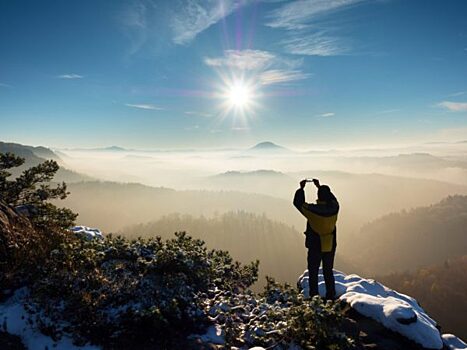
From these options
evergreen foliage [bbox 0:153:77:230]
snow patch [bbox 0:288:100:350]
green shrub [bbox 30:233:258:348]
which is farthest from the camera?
evergreen foliage [bbox 0:153:77:230]

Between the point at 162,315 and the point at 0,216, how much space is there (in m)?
5.76

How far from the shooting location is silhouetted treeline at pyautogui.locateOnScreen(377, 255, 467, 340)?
150m

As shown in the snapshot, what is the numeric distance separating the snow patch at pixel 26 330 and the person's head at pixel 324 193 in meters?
7.12

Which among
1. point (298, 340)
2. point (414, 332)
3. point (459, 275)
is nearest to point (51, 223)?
point (298, 340)

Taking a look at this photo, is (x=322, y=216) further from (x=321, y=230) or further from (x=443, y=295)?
(x=443, y=295)

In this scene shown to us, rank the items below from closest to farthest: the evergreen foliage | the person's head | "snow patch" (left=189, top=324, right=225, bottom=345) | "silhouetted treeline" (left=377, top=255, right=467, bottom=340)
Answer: "snow patch" (left=189, top=324, right=225, bottom=345) → the person's head → the evergreen foliage → "silhouetted treeline" (left=377, top=255, right=467, bottom=340)

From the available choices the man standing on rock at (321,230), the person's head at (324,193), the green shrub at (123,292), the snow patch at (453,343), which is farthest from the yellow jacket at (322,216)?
the snow patch at (453,343)

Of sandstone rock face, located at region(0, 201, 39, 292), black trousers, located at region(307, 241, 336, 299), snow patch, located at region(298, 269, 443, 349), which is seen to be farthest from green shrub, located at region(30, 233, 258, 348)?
snow patch, located at region(298, 269, 443, 349)

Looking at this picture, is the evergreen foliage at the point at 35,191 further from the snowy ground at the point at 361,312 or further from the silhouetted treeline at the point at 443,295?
the silhouetted treeline at the point at 443,295

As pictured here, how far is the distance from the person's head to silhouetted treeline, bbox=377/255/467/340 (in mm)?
170067

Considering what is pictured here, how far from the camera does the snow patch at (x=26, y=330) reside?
6.01 metres

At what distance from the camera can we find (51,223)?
10.6 m

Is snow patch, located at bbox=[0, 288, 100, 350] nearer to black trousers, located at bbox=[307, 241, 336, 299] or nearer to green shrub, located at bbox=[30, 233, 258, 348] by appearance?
green shrub, located at bbox=[30, 233, 258, 348]

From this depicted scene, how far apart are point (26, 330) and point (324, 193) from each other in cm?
826
